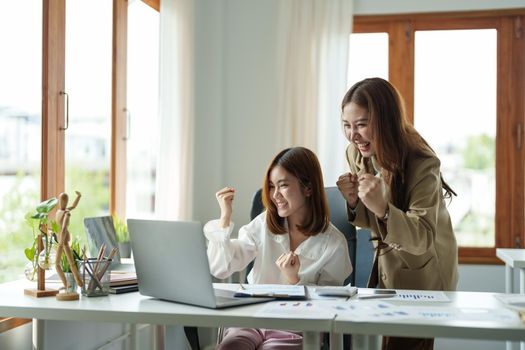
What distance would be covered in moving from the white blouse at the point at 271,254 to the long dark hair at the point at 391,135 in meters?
0.38

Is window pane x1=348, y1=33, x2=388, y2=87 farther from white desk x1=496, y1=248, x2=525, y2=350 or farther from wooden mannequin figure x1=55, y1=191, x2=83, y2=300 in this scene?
wooden mannequin figure x1=55, y1=191, x2=83, y2=300

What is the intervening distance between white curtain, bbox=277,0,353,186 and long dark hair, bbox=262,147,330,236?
179 cm

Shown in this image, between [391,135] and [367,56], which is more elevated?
[367,56]

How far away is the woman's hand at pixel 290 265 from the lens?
2.10 meters

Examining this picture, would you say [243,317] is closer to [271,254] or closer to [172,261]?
[172,261]

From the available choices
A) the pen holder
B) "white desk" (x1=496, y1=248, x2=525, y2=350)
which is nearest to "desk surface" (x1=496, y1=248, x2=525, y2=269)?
"white desk" (x1=496, y1=248, x2=525, y2=350)

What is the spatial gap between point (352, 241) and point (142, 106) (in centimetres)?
181

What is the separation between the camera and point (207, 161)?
437 centimetres

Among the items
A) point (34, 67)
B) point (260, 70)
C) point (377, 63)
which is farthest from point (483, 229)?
point (34, 67)

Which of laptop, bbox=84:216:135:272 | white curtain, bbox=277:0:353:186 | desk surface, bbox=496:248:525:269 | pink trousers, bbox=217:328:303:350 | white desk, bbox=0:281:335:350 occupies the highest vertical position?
white curtain, bbox=277:0:353:186

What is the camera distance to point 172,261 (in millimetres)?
1736

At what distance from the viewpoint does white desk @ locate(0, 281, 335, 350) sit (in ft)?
5.12

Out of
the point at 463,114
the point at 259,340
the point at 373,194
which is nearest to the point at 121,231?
the point at 259,340

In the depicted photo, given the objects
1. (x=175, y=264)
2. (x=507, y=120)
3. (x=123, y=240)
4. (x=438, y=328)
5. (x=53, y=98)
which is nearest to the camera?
(x=438, y=328)
